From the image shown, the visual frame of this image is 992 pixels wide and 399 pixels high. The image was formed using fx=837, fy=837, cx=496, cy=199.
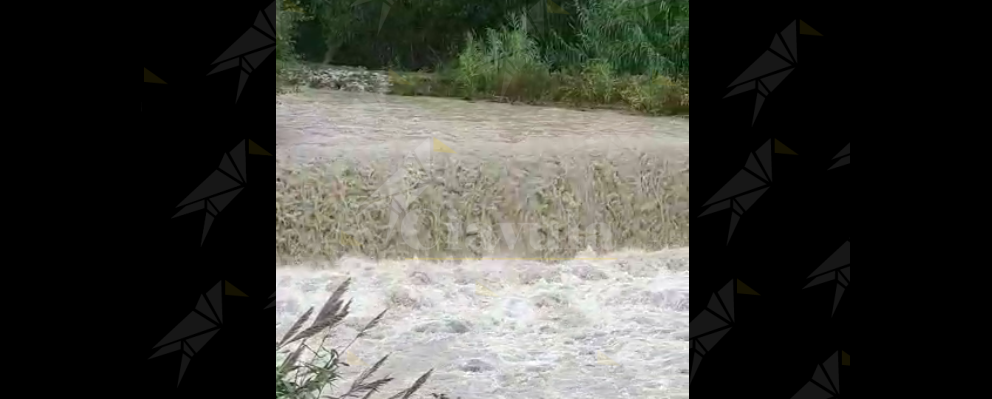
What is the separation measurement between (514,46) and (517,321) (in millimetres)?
1793

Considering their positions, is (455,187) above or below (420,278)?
above

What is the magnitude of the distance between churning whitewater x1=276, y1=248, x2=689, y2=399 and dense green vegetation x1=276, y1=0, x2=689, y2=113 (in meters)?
1.22

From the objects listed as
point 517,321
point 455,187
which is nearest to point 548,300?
point 517,321

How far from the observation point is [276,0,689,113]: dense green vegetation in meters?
4.54

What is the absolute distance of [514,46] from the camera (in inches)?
193

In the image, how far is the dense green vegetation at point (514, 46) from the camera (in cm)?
454

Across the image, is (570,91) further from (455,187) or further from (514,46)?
(455,187)
